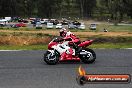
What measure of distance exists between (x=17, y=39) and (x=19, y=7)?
7135 centimetres

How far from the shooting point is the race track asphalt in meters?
9.51

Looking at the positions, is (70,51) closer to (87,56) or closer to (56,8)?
(87,56)

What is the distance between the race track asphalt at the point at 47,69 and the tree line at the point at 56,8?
67841 mm

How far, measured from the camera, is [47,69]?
40.3 feet

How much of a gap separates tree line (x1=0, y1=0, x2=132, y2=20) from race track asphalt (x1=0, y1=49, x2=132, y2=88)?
67.8 metres

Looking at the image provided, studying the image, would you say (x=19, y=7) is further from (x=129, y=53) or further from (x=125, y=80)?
(x=125, y=80)

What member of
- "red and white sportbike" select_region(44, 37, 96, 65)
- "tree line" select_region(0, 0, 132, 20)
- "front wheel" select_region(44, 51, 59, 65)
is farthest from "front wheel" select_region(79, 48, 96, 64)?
"tree line" select_region(0, 0, 132, 20)

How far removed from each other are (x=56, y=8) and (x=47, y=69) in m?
87.3

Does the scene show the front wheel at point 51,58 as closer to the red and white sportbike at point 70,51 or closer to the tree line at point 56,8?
the red and white sportbike at point 70,51

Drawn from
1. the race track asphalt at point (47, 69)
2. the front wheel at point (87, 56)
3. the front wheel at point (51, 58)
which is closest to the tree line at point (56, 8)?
the race track asphalt at point (47, 69)

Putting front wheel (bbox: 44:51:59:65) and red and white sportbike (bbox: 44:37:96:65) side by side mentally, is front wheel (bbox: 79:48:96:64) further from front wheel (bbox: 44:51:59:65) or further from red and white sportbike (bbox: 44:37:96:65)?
front wheel (bbox: 44:51:59:65)

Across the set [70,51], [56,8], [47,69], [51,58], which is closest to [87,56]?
[70,51]

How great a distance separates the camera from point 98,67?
12727 millimetres

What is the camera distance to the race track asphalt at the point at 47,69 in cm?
951
